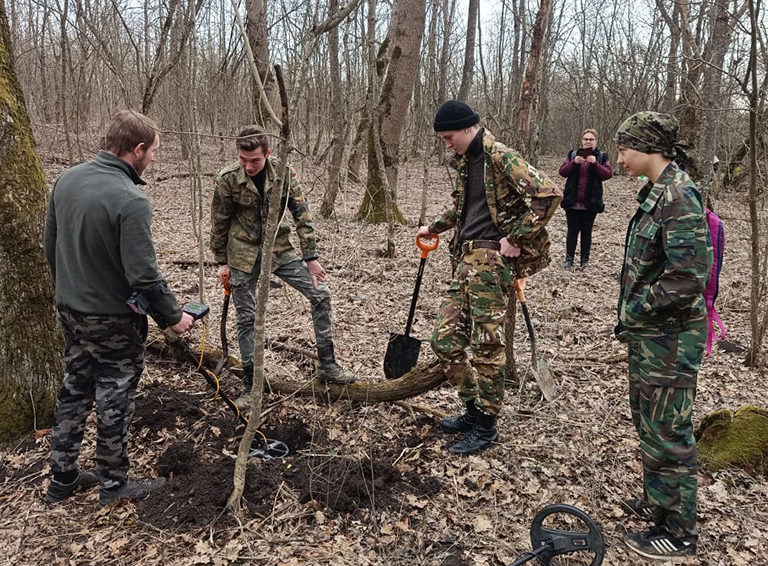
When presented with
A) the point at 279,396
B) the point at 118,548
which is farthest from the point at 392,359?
the point at 118,548

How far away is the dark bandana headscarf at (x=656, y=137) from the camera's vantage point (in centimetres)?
256

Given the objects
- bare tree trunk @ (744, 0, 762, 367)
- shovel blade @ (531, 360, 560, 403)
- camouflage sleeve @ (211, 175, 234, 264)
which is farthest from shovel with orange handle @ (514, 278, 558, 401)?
camouflage sleeve @ (211, 175, 234, 264)

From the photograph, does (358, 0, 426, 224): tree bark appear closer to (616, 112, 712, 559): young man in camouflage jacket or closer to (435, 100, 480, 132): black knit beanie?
(435, 100, 480, 132): black knit beanie

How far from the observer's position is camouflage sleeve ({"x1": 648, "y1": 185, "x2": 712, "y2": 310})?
7.96ft

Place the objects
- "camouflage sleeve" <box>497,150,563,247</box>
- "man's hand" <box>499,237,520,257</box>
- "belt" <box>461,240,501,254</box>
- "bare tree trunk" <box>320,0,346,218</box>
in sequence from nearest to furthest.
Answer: "camouflage sleeve" <box>497,150,563,247</box> < "man's hand" <box>499,237,520,257</box> < "belt" <box>461,240,501,254</box> < "bare tree trunk" <box>320,0,346,218</box>

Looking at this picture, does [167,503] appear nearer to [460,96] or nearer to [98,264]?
[98,264]

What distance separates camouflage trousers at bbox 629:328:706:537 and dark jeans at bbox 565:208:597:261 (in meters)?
4.94

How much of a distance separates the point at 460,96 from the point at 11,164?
42.0ft

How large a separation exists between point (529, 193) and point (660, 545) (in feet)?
6.82

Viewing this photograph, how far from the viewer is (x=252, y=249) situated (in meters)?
4.07

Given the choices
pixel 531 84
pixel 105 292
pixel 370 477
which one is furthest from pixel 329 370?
pixel 531 84

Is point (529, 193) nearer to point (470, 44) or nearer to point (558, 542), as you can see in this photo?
point (558, 542)

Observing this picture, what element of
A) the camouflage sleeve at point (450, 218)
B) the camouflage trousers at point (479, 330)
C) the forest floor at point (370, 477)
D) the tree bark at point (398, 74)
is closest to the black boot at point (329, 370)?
the forest floor at point (370, 477)

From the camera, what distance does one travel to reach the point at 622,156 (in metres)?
2.75
